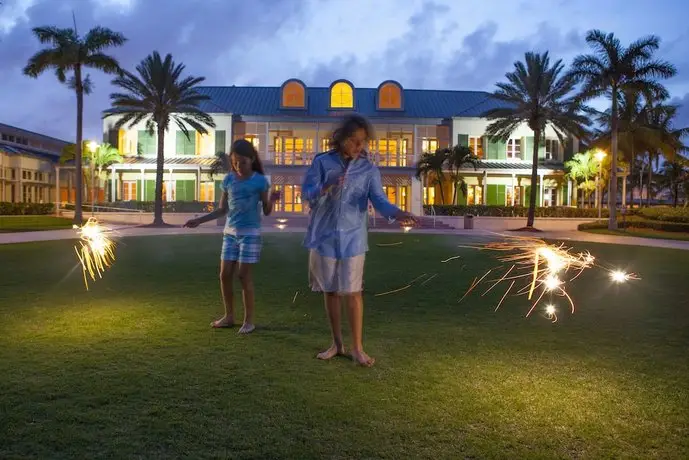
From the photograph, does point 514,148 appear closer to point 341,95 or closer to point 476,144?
point 476,144

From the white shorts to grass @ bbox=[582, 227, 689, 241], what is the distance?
2493 cm

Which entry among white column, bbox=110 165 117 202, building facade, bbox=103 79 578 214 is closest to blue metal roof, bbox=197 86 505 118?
building facade, bbox=103 79 578 214

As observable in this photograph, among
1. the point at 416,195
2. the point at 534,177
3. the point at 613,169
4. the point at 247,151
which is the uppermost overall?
the point at 613,169

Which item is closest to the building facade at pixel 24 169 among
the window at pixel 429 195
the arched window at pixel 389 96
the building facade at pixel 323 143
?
the building facade at pixel 323 143

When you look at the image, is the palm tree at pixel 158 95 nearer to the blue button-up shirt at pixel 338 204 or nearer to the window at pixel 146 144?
the window at pixel 146 144

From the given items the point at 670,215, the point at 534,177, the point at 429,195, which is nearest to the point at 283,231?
the point at 534,177

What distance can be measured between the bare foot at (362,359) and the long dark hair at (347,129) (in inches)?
67.1

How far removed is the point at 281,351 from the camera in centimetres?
548

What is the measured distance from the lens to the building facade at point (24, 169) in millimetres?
45062

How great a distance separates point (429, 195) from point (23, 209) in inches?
1036

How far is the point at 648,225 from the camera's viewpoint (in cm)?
3212

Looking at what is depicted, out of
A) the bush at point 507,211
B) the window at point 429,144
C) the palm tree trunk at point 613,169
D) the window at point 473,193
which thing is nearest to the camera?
the palm tree trunk at point 613,169

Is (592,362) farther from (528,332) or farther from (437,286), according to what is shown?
(437,286)

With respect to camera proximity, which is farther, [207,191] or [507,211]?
[207,191]
